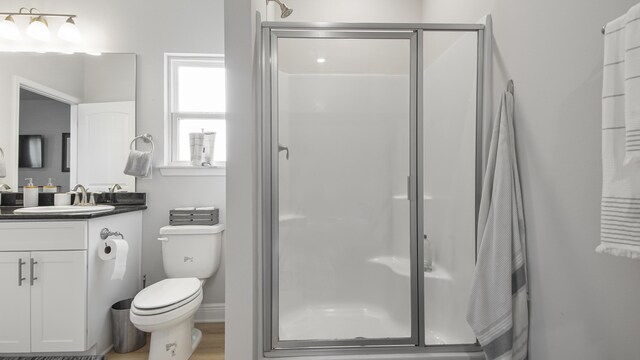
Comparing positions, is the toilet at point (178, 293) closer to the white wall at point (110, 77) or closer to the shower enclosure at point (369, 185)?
the shower enclosure at point (369, 185)

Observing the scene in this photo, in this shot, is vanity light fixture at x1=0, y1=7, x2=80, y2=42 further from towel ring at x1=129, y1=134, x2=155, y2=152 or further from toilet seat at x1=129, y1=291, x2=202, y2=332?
toilet seat at x1=129, y1=291, x2=202, y2=332

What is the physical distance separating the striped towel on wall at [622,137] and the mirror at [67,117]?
2.91 meters

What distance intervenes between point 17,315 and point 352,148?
2.29 metres

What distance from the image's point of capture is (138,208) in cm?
255

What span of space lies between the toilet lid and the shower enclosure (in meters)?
0.66

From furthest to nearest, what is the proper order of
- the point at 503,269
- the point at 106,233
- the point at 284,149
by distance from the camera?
the point at 106,233
the point at 284,149
the point at 503,269

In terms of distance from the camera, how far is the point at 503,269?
54.9 inches

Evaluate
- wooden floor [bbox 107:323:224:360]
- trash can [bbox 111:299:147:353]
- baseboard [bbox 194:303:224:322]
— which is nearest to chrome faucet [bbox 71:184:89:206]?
trash can [bbox 111:299:147:353]

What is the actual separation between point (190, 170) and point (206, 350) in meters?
1.37

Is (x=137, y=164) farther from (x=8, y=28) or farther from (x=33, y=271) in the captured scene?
(x=8, y=28)

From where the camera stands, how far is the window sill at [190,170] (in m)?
2.63

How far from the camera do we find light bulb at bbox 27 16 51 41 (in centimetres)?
252

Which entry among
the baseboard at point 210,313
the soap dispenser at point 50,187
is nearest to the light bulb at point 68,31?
the soap dispenser at point 50,187

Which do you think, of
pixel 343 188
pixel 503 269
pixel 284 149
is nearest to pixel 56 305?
pixel 284 149
